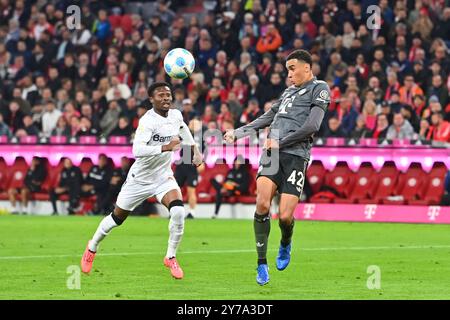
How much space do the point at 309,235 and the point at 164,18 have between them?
13.9 m

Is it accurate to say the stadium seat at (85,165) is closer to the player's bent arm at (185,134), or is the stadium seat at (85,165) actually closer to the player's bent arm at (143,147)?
the player's bent arm at (185,134)

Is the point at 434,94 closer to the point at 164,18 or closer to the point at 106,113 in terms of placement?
the point at 106,113

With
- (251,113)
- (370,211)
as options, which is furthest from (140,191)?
(251,113)

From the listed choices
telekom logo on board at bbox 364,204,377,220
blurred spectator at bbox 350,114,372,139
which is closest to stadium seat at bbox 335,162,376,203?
telekom logo on board at bbox 364,204,377,220

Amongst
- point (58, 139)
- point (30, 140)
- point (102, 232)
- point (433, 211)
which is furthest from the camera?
point (30, 140)

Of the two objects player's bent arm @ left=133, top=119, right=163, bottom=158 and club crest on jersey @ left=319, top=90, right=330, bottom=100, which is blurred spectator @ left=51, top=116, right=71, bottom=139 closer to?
player's bent arm @ left=133, top=119, right=163, bottom=158

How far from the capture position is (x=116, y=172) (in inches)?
1043

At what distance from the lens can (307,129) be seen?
13.2 meters

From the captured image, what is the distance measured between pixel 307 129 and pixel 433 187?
11253 millimetres

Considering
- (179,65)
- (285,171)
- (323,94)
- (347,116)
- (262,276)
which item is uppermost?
(179,65)

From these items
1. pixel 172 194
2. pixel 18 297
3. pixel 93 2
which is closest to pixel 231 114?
pixel 93 2

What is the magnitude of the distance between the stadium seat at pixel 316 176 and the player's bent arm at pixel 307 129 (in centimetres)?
1157

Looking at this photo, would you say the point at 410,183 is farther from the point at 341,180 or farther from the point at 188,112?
the point at 188,112

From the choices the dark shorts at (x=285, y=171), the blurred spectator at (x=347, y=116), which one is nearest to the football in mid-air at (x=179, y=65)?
the dark shorts at (x=285, y=171)
